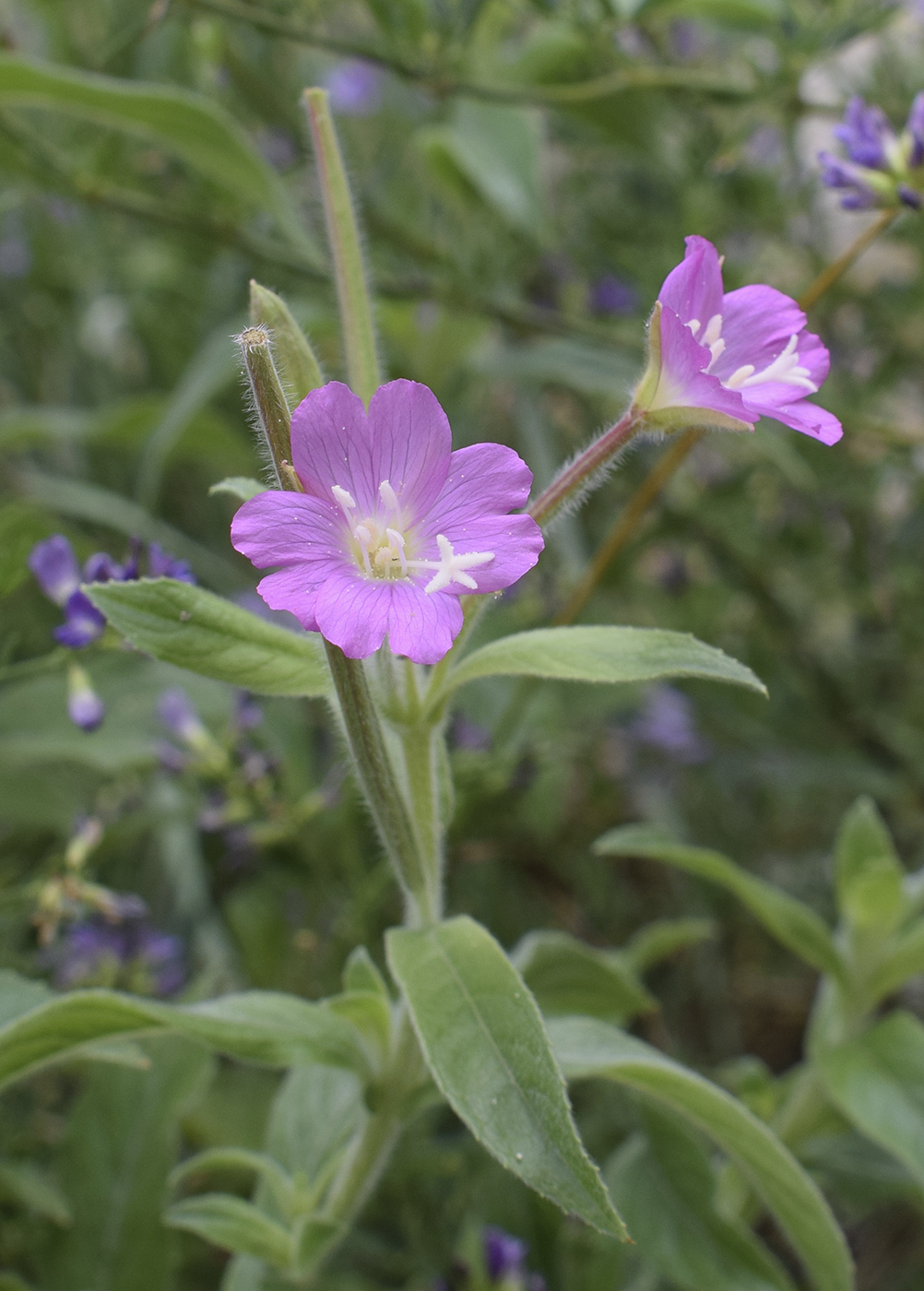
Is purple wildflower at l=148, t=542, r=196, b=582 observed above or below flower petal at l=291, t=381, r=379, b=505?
below

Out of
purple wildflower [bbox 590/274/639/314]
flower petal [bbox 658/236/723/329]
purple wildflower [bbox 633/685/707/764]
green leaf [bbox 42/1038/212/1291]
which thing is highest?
flower petal [bbox 658/236/723/329]

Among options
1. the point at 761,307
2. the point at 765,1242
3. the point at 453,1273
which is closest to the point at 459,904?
the point at 453,1273

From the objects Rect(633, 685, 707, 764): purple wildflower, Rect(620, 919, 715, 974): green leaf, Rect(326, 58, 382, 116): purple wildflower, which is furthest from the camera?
Rect(326, 58, 382, 116): purple wildflower

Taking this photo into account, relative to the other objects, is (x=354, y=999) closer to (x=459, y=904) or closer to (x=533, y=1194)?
(x=533, y=1194)

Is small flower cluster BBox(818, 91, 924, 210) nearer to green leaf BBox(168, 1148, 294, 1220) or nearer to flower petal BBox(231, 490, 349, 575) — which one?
flower petal BBox(231, 490, 349, 575)

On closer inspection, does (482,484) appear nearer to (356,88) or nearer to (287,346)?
(287,346)

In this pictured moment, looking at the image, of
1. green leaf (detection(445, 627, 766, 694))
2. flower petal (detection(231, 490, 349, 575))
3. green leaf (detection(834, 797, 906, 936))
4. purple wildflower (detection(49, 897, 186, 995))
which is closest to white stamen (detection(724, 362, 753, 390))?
green leaf (detection(445, 627, 766, 694))

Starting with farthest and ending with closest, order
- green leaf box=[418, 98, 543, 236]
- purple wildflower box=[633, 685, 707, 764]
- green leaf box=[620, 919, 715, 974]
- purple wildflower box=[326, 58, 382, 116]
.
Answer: purple wildflower box=[326, 58, 382, 116]
purple wildflower box=[633, 685, 707, 764]
green leaf box=[418, 98, 543, 236]
green leaf box=[620, 919, 715, 974]
